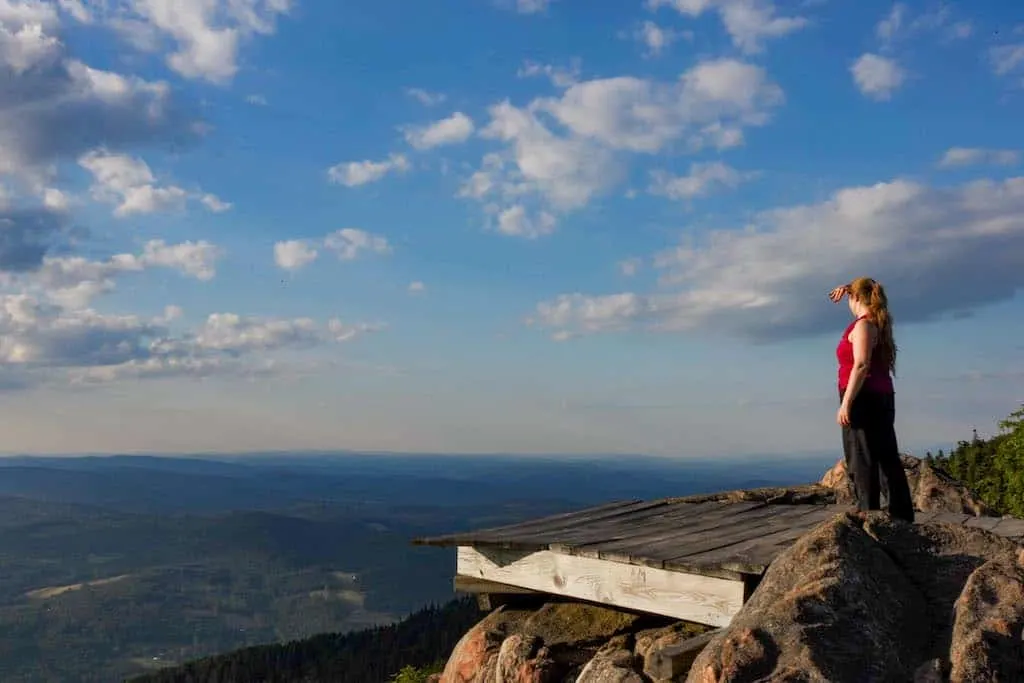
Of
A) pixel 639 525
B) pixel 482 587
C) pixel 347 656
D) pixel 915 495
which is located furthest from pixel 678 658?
pixel 347 656

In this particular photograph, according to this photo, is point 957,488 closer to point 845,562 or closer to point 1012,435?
point 845,562

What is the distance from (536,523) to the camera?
11695mm

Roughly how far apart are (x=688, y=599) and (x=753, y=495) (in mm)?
5478

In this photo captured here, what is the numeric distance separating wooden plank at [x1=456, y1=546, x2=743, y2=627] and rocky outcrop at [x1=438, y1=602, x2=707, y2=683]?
35 cm

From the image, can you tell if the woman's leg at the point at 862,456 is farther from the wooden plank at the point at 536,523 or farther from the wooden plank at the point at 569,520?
the wooden plank at the point at 536,523

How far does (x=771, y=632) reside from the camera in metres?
5.75

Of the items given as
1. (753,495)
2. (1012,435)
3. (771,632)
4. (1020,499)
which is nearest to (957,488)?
(753,495)

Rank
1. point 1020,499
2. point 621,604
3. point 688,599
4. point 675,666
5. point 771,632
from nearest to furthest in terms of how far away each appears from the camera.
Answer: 1. point 771,632
2. point 675,666
3. point 688,599
4. point 621,604
5. point 1020,499

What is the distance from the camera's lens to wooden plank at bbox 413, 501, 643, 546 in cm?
1050

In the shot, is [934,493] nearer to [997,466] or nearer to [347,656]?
[997,466]

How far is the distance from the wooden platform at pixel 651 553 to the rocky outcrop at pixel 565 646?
0.38m

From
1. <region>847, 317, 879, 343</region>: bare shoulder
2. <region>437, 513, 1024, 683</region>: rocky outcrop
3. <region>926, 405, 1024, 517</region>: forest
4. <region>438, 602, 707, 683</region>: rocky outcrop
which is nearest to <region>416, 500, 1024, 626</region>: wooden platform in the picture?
<region>438, 602, 707, 683</region>: rocky outcrop

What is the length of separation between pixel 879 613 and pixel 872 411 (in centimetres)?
268

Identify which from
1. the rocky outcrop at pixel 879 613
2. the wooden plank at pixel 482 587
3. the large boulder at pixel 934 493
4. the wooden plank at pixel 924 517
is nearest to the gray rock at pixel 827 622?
the rocky outcrop at pixel 879 613
